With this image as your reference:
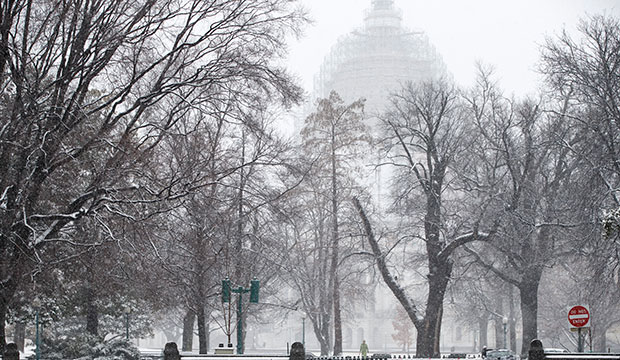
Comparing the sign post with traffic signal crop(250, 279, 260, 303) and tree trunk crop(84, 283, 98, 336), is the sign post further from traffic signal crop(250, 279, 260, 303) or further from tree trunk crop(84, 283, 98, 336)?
tree trunk crop(84, 283, 98, 336)

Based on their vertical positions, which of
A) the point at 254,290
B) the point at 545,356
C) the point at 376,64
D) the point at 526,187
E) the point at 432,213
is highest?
the point at 376,64

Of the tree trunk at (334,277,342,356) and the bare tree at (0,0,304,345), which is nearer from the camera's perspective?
the bare tree at (0,0,304,345)

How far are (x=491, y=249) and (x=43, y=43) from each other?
23192 millimetres

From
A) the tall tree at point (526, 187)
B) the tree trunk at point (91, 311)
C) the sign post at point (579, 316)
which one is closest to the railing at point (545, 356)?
the sign post at point (579, 316)

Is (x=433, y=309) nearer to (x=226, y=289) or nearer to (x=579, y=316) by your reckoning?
(x=226, y=289)

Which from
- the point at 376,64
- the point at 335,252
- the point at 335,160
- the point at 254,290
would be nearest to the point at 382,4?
the point at 376,64

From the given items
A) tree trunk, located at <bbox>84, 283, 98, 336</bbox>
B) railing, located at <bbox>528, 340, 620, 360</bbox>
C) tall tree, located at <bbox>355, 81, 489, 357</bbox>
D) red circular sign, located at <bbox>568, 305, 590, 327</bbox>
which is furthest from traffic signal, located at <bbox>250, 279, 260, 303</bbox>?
red circular sign, located at <bbox>568, 305, 590, 327</bbox>

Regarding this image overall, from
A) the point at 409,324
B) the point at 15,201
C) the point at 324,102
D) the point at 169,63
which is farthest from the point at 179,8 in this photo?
the point at 409,324

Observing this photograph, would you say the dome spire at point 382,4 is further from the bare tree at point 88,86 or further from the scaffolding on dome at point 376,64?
the bare tree at point 88,86

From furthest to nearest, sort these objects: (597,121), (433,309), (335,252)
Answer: (335,252), (433,309), (597,121)

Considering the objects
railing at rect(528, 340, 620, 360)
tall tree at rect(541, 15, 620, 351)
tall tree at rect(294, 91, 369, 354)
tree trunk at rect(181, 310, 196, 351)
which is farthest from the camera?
tall tree at rect(294, 91, 369, 354)

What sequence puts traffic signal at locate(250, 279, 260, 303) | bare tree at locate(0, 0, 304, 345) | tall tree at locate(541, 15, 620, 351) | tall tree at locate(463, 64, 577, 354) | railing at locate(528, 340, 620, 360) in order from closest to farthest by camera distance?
1. bare tree at locate(0, 0, 304, 345)
2. railing at locate(528, 340, 620, 360)
3. tall tree at locate(541, 15, 620, 351)
4. traffic signal at locate(250, 279, 260, 303)
5. tall tree at locate(463, 64, 577, 354)

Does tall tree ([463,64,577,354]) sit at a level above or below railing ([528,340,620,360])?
above

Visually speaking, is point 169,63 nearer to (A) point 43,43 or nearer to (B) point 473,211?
(A) point 43,43
